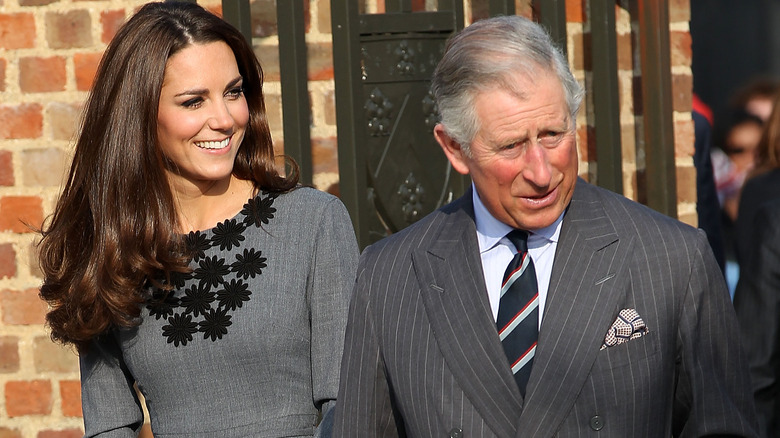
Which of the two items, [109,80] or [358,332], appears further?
[109,80]

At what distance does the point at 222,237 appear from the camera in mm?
2896

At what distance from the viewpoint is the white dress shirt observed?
2.29 metres

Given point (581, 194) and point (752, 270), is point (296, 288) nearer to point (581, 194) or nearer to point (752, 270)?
point (581, 194)

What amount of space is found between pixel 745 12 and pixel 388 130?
6.57 metres

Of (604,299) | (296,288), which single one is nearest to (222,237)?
(296,288)

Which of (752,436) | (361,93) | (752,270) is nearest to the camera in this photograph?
(752,436)

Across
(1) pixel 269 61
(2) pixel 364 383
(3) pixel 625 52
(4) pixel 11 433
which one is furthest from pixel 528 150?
(4) pixel 11 433

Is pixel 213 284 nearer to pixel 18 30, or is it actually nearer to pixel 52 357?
pixel 52 357

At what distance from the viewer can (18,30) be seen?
3535 millimetres

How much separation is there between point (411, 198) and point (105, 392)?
1.14 m

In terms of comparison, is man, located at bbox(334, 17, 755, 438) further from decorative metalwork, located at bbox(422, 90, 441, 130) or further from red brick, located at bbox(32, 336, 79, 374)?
red brick, located at bbox(32, 336, 79, 374)

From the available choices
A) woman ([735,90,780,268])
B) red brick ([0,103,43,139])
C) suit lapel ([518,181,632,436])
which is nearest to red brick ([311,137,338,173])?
red brick ([0,103,43,139])

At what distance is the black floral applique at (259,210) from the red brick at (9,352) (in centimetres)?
111

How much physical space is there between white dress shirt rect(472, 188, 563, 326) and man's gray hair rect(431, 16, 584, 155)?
0.18m
